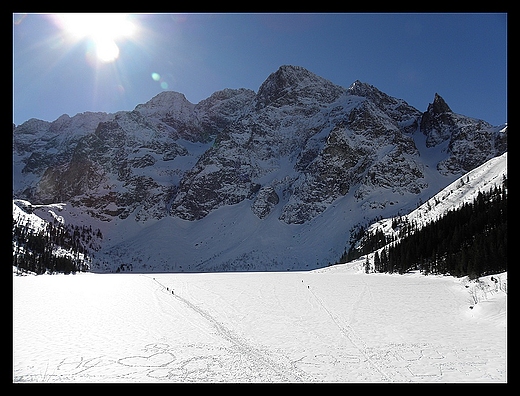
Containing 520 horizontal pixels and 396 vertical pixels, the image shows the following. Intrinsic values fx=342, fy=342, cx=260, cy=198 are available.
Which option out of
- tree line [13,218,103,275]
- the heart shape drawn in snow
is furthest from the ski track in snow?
tree line [13,218,103,275]

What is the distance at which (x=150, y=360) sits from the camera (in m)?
11.9

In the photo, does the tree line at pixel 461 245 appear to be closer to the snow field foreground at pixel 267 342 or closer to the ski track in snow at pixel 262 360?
the snow field foreground at pixel 267 342

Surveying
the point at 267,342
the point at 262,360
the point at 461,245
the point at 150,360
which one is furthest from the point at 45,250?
the point at 262,360

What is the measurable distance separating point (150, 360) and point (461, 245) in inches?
2207

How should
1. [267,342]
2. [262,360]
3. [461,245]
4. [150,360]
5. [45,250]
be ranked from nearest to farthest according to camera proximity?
[262,360]
[150,360]
[267,342]
[461,245]
[45,250]

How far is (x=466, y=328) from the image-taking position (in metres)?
15.4

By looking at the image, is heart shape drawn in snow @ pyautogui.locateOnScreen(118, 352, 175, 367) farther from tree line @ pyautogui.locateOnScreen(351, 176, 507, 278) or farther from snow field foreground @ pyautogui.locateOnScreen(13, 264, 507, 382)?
tree line @ pyautogui.locateOnScreen(351, 176, 507, 278)

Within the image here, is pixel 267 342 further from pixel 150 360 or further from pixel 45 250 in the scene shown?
pixel 45 250

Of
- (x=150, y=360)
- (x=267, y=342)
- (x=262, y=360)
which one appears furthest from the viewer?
(x=267, y=342)

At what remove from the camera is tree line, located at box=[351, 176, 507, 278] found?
40469 mm

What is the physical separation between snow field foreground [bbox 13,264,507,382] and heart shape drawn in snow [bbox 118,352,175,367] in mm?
34
